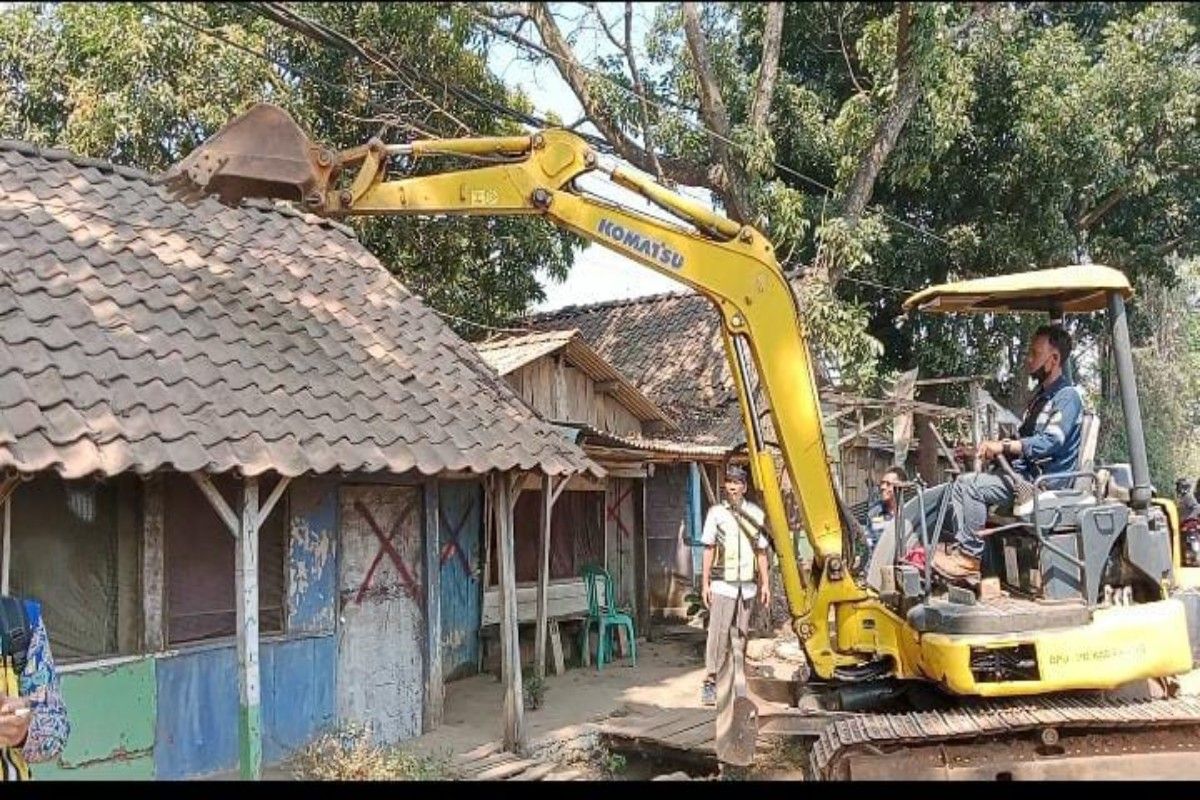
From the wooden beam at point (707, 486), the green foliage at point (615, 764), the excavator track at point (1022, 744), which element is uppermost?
the wooden beam at point (707, 486)

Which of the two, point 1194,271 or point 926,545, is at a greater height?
point 1194,271

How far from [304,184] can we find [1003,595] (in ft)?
15.6

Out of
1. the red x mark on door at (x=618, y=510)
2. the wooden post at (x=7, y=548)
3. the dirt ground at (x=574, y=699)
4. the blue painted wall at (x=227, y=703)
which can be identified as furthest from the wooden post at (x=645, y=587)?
the wooden post at (x=7, y=548)

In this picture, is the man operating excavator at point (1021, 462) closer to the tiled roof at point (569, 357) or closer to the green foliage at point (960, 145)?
the green foliage at point (960, 145)

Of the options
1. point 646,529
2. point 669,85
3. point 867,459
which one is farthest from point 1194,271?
point 669,85

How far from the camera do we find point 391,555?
29.7 ft

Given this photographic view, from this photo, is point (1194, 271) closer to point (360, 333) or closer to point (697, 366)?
point (697, 366)

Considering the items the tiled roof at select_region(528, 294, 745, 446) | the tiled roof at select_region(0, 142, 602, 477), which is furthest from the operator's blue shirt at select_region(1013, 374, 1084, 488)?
the tiled roof at select_region(528, 294, 745, 446)

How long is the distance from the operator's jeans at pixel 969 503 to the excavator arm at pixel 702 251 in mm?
622

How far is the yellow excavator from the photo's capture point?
5.64 metres

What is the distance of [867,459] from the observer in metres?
21.0

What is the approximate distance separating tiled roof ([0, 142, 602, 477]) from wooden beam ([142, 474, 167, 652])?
0.99 meters

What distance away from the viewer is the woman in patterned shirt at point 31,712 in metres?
3.69

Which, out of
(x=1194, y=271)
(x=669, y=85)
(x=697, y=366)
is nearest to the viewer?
(x=669, y=85)
